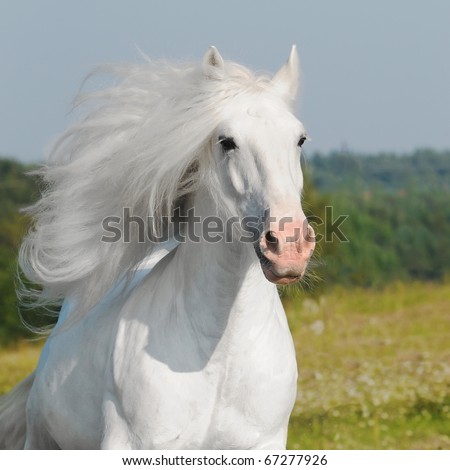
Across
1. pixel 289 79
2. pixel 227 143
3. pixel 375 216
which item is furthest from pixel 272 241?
pixel 375 216

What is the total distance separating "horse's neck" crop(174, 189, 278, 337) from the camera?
161 inches

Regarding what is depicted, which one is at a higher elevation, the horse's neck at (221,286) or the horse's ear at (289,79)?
the horse's ear at (289,79)

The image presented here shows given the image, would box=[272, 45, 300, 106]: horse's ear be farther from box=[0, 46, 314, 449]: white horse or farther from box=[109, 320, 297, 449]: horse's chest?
box=[109, 320, 297, 449]: horse's chest

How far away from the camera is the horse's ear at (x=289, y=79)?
4180 mm

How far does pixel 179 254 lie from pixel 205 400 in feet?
2.14

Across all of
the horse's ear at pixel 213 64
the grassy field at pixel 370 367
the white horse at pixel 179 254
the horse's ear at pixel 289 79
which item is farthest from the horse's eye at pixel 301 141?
the grassy field at pixel 370 367

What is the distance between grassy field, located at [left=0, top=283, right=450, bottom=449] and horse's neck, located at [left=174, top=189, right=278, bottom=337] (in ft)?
9.79

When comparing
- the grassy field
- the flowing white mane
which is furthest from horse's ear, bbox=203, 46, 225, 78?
the grassy field

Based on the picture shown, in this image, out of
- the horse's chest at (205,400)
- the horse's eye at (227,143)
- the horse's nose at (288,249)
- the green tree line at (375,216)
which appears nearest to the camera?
the horse's nose at (288,249)

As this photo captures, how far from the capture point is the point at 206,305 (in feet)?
13.8

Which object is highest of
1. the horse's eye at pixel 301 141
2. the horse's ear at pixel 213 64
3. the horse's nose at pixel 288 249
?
the horse's ear at pixel 213 64

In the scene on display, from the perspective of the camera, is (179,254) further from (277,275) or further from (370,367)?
(370,367)

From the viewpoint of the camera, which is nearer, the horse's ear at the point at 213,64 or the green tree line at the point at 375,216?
the horse's ear at the point at 213,64

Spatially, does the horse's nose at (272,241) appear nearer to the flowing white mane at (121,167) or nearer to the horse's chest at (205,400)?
the flowing white mane at (121,167)
